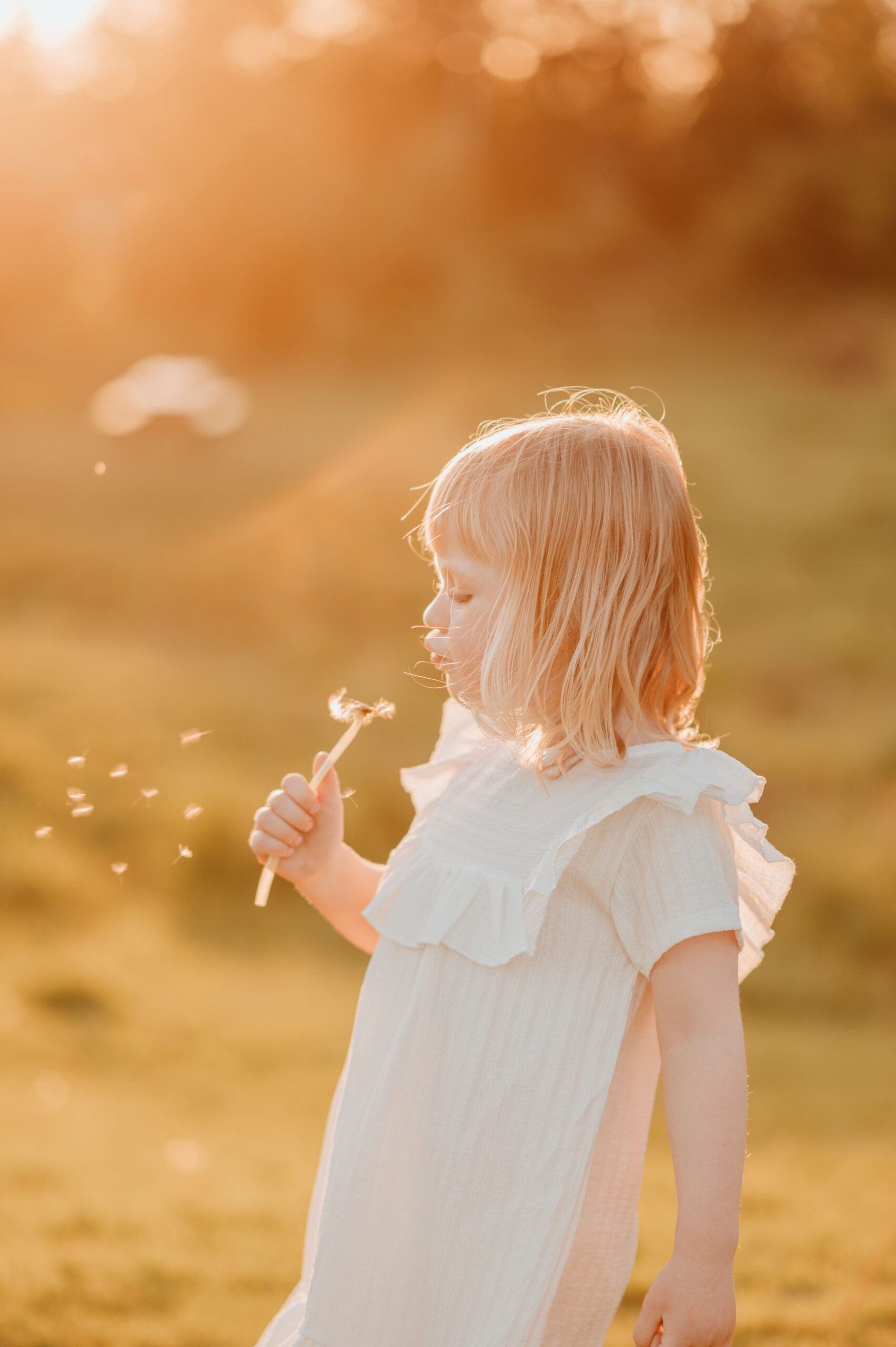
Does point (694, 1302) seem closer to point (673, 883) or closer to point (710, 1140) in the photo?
point (710, 1140)

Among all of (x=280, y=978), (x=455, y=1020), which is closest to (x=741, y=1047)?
(x=455, y=1020)

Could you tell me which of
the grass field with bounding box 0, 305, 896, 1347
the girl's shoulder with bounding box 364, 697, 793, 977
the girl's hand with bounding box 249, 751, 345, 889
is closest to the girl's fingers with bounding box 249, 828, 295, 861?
the girl's hand with bounding box 249, 751, 345, 889

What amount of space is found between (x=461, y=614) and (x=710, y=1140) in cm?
47

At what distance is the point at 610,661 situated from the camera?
1011 millimetres

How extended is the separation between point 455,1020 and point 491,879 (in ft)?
0.40

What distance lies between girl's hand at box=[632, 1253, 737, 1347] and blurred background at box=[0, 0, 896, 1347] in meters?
0.59

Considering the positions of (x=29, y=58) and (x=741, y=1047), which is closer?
(x=741, y=1047)

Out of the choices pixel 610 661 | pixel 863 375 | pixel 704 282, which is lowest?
pixel 610 661

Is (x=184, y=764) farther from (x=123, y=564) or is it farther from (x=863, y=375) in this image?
(x=863, y=375)

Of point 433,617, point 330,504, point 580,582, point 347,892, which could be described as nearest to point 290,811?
point 347,892

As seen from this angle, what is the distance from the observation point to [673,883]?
36.8 inches

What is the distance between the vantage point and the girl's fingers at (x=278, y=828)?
1.19 m

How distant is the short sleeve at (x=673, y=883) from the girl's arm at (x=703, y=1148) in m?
0.02

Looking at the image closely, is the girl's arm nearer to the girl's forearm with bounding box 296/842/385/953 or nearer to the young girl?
the young girl
